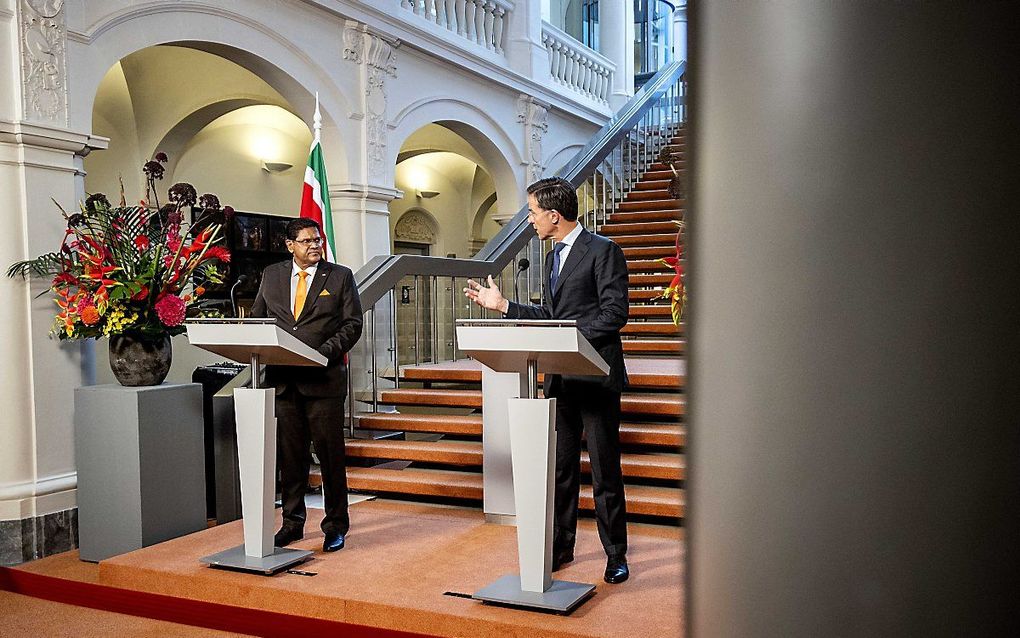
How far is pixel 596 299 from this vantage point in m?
4.12

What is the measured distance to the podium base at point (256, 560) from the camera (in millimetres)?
4293

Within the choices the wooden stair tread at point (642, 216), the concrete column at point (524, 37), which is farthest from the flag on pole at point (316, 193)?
the concrete column at point (524, 37)

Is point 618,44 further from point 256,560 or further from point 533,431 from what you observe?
point 533,431

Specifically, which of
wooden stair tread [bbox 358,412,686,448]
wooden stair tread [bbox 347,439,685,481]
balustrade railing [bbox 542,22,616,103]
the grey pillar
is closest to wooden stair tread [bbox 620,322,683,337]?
wooden stair tread [bbox 358,412,686,448]

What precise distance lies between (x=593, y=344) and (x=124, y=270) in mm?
2925

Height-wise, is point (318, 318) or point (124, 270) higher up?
point (124, 270)

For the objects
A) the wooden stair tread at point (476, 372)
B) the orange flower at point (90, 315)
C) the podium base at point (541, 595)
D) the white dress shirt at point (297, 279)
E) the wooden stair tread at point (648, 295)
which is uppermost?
the white dress shirt at point (297, 279)

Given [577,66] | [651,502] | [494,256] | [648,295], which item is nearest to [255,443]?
[651,502]

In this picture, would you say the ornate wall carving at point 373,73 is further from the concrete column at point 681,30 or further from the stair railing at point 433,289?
the concrete column at point 681,30

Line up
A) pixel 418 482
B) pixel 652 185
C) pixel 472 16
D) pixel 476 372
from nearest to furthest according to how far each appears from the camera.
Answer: pixel 418 482
pixel 476 372
pixel 472 16
pixel 652 185

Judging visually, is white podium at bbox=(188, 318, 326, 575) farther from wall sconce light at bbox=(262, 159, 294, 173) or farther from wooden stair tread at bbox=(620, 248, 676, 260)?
wall sconce light at bbox=(262, 159, 294, 173)

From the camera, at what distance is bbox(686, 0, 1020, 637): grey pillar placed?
0.29 metres

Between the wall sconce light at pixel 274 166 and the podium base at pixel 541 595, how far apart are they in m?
8.64

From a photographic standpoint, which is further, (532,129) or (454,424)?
(532,129)
